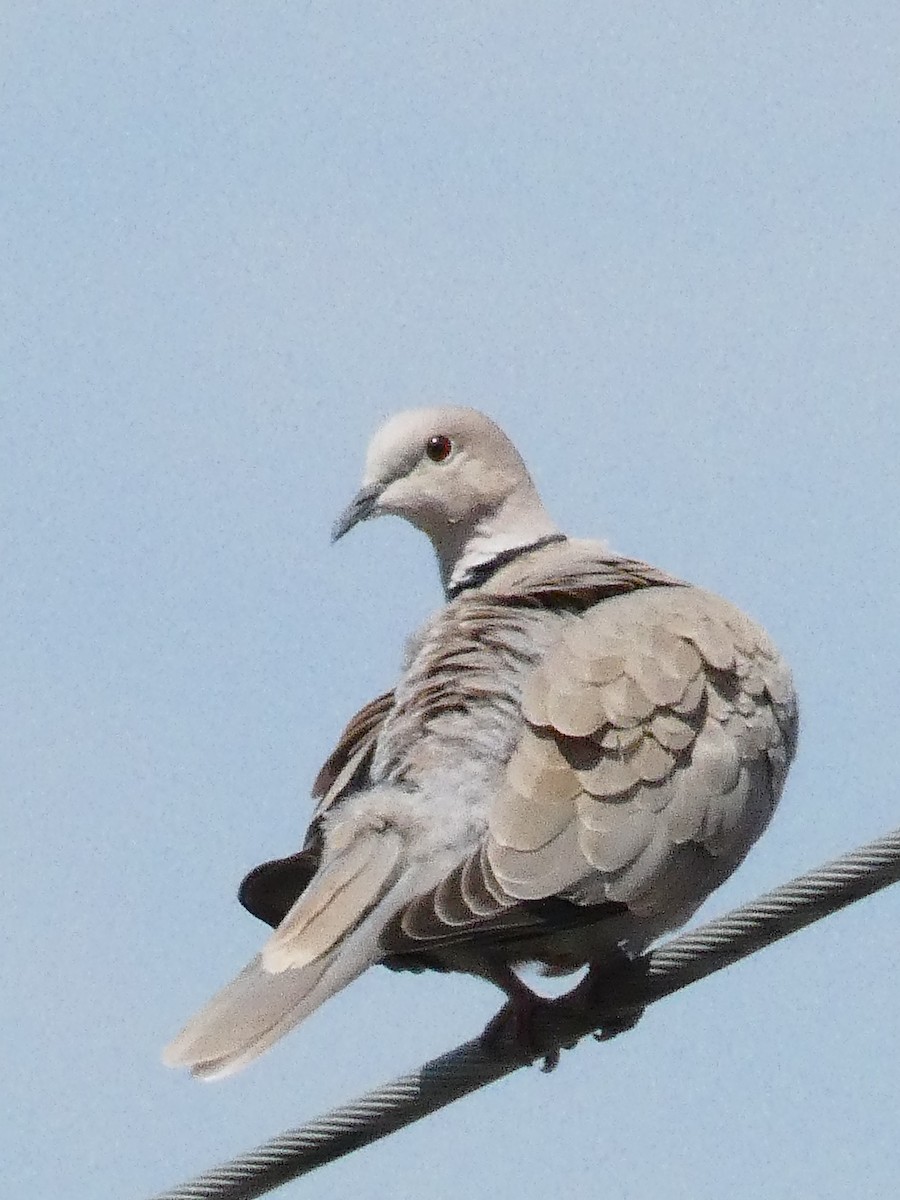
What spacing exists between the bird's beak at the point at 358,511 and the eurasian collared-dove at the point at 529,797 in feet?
3.85

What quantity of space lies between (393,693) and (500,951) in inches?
28.6

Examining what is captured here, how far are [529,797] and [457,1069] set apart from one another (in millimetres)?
597

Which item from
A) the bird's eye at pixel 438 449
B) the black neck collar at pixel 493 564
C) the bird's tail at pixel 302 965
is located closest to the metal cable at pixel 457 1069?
the bird's tail at pixel 302 965

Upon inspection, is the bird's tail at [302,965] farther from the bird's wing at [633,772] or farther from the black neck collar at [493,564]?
the black neck collar at [493,564]

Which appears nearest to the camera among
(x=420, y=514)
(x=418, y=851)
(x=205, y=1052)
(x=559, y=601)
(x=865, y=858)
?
(x=865, y=858)

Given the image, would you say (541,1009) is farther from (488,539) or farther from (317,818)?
(488,539)

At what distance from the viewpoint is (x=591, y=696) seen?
5.16 meters

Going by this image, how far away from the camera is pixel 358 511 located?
23.3 feet

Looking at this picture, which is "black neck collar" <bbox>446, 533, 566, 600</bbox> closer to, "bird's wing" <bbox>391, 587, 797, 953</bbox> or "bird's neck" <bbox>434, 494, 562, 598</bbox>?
"bird's neck" <bbox>434, 494, 562, 598</bbox>

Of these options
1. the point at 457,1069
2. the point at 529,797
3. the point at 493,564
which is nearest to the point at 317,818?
the point at 529,797

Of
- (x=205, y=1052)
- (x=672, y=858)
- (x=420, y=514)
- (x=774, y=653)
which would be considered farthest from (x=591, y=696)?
(x=420, y=514)

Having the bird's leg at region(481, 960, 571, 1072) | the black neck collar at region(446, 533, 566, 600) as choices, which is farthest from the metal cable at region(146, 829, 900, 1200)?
the black neck collar at region(446, 533, 566, 600)

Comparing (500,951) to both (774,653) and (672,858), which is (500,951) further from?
(774,653)

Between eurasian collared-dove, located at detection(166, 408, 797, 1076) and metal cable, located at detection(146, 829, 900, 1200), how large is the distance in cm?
32
